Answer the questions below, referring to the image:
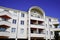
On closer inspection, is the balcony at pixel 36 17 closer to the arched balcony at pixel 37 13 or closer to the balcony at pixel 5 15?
the arched balcony at pixel 37 13

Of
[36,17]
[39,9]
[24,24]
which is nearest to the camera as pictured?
[24,24]

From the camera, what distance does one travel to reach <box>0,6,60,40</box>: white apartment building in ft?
98.7

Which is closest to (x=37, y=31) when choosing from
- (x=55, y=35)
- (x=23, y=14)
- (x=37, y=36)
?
(x=37, y=36)

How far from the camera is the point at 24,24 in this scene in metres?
35.4

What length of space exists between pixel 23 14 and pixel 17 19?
331 cm

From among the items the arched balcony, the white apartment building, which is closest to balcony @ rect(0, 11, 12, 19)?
the white apartment building

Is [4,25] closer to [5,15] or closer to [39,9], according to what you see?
[5,15]

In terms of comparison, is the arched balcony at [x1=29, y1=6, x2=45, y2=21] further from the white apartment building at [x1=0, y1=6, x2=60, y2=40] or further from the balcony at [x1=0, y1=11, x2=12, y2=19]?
the balcony at [x1=0, y1=11, x2=12, y2=19]

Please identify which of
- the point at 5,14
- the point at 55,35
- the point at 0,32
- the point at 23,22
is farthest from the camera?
the point at 55,35

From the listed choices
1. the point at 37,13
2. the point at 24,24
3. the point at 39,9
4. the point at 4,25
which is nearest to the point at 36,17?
the point at 37,13

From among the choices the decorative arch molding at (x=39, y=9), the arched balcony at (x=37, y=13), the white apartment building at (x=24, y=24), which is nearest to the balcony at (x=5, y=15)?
the white apartment building at (x=24, y=24)

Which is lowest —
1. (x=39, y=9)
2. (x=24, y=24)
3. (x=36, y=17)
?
(x=24, y=24)

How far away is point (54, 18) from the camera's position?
47.5 m

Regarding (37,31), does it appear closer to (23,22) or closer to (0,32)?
(23,22)
